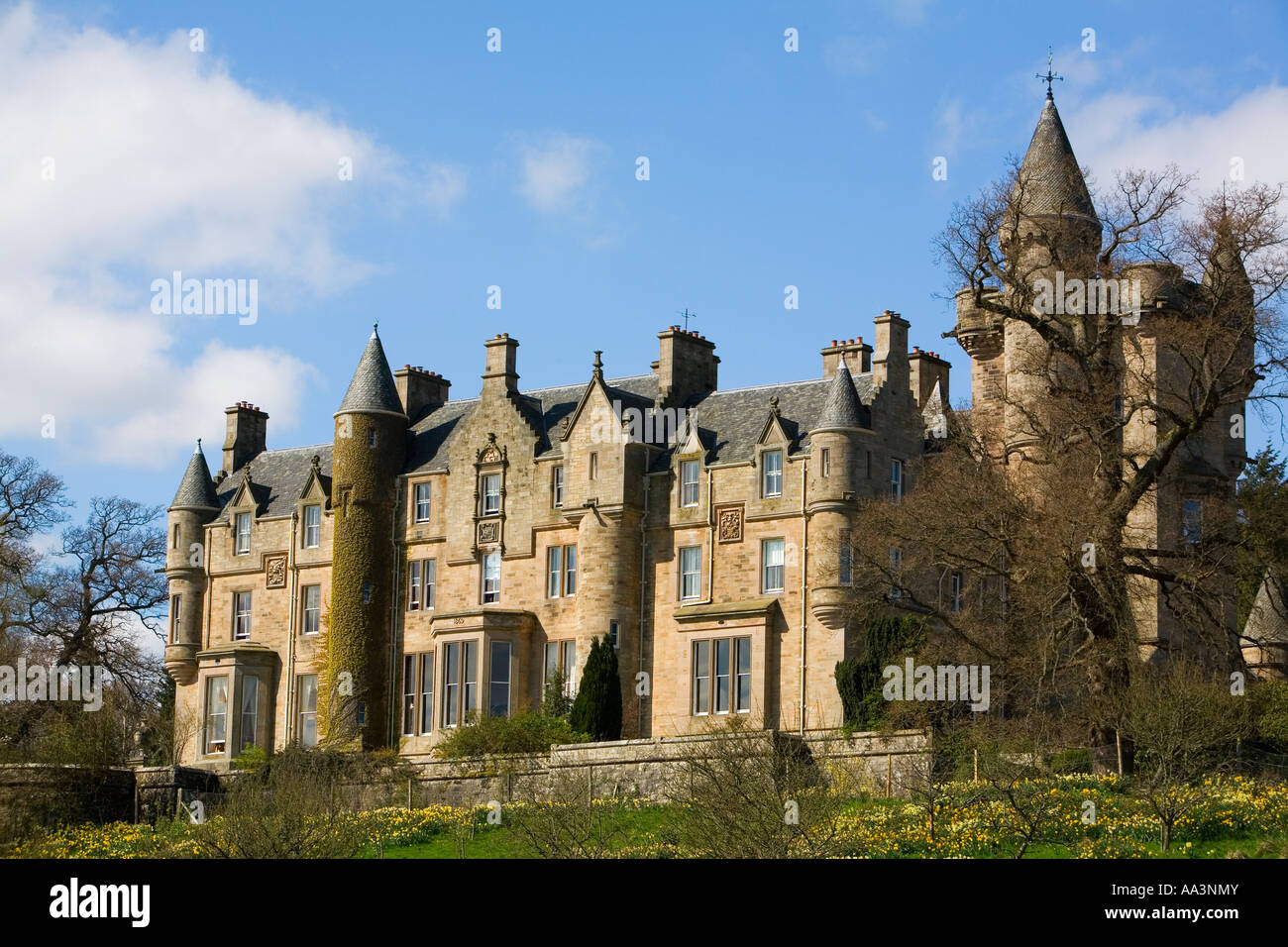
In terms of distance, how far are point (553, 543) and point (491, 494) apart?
Result: 2.80m

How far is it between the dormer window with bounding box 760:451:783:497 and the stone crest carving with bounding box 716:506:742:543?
898 mm

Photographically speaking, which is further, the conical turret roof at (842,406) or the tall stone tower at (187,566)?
the tall stone tower at (187,566)

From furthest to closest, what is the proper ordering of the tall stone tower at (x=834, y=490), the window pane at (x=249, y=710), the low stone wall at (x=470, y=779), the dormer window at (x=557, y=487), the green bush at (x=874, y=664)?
the window pane at (x=249, y=710), the dormer window at (x=557, y=487), the tall stone tower at (x=834, y=490), the green bush at (x=874, y=664), the low stone wall at (x=470, y=779)

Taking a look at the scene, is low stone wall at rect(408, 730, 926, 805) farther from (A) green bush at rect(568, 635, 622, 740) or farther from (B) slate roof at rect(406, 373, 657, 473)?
(B) slate roof at rect(406, 373, 657, 473)

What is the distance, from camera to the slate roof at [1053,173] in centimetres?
5088

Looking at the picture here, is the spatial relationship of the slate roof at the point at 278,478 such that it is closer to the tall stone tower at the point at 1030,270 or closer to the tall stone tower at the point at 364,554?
the tall stone tower at the point at 364,554

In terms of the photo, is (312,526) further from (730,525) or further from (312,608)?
(730,525)

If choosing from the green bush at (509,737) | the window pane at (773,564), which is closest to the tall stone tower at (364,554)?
the green bush at (509,737)

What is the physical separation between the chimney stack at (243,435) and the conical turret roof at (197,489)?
179 cm

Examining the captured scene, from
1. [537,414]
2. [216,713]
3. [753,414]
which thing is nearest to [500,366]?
[537,414]

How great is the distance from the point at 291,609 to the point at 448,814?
1966 cm

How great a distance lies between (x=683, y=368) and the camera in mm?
56312

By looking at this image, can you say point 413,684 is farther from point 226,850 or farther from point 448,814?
point 226,850

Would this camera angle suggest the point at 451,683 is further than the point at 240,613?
No
